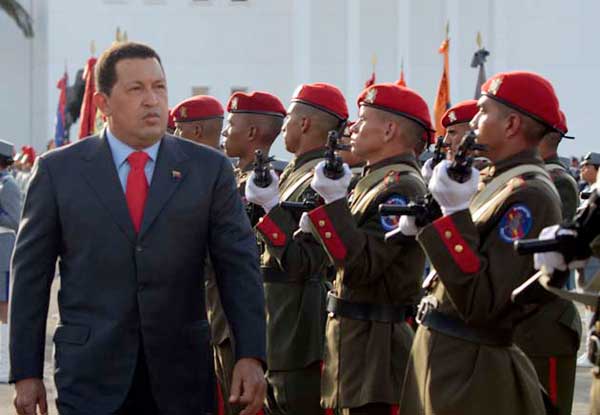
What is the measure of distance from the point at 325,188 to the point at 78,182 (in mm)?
1237

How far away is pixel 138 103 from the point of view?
5.27 m

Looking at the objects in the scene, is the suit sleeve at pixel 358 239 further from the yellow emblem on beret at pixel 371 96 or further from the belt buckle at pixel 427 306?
the yellow emblem on beret at pixel 371 96

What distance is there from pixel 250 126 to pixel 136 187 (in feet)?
11.5

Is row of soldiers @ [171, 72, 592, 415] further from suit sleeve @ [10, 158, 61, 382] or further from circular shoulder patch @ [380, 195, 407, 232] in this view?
suit sleeve @ [10, 158, 61, 382]

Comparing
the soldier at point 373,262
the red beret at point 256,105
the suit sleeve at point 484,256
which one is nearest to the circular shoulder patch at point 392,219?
the soldier at point 373,262

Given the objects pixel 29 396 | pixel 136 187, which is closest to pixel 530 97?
pixel 136 187

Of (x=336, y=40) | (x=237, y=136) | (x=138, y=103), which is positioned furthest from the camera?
(x=336, y=40)

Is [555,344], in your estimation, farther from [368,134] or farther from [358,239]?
[358,239]

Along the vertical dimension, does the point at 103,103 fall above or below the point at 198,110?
above

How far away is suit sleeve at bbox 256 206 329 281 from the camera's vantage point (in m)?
7.09

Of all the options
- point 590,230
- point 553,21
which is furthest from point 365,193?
point 553,21

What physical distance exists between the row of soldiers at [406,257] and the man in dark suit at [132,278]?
70cm

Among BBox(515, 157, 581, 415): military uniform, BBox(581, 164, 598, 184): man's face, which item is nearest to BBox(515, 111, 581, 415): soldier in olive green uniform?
BBox(515, 157, 581, 415): military uniform

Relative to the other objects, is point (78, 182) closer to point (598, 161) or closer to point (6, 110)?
point (598, 161)
